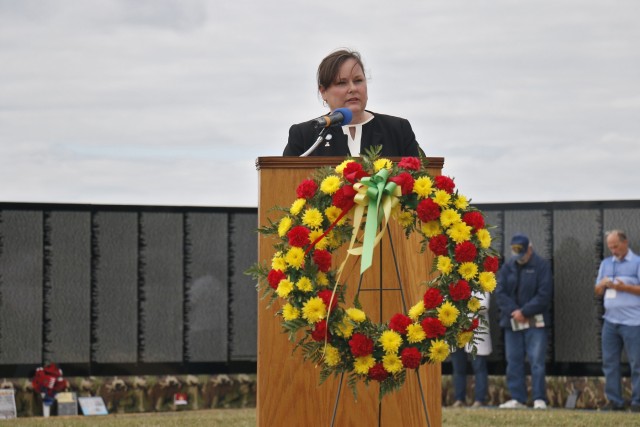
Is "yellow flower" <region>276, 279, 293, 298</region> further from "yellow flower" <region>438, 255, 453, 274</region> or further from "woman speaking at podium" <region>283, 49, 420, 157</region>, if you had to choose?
"woman speaking at podium" <region>283, 49, 420, 157</region>

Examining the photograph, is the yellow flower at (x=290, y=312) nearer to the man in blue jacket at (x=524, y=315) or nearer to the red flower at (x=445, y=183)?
the red flower at (x=445, y=183)

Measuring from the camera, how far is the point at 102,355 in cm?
1105

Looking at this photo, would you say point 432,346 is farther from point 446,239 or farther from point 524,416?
point 524,416

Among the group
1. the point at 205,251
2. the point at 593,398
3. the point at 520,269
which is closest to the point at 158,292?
the point at 205,251

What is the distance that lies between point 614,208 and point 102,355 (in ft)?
18.1

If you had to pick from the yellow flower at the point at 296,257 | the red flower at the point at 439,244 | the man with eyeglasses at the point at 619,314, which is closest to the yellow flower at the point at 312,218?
the yellow flower at the point at 296,257

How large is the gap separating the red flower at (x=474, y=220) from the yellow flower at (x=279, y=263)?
2.26 feet

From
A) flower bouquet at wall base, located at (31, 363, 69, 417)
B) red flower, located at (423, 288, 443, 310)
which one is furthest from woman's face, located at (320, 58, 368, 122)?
flower bouquet at wall base, located at (31, 363, 69, 417)

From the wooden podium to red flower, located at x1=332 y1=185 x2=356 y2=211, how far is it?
0.24 metres

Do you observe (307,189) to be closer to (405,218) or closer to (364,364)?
(405,218)

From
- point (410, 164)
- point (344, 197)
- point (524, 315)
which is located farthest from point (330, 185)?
point (524, 315)

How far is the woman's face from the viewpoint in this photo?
4.39m

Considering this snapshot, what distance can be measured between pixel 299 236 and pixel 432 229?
49 centimetres

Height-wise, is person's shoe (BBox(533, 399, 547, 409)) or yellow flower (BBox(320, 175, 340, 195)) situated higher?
yellow flower (BBox(320, 175, 340, 195))
